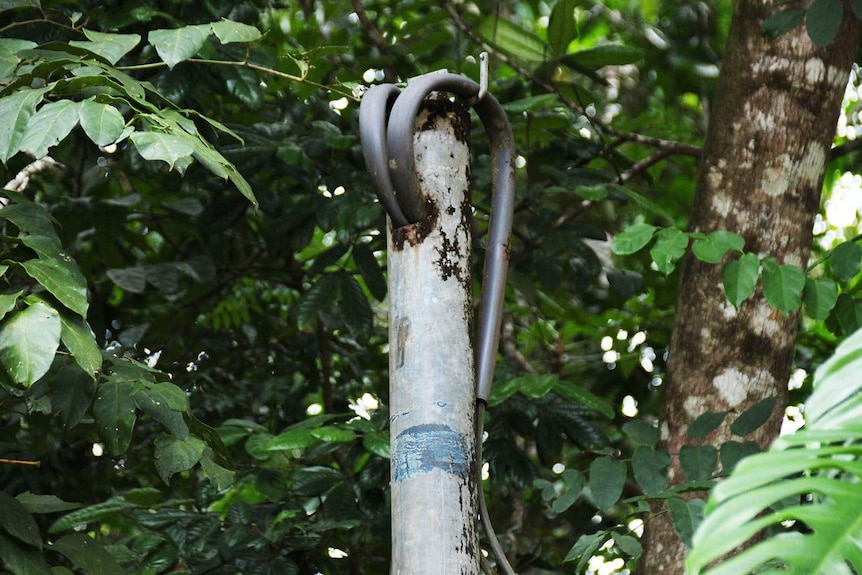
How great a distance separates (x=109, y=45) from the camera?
4.77 feet

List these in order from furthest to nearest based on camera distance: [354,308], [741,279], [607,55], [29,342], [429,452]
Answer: [354,308] → [607,55] → [741,279] → [29,342] → [429,452]

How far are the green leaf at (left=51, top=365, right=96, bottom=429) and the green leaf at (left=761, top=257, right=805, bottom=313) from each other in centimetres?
107

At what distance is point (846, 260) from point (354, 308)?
1.10 meters

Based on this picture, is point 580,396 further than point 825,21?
Yes

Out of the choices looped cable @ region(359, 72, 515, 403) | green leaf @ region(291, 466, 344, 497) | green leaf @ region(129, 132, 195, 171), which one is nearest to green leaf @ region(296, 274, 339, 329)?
green leaf @ region(291, 466, 344, 497)

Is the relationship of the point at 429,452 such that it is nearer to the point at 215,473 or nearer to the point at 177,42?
the point at 215,473

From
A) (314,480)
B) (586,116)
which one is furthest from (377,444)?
(586,116)

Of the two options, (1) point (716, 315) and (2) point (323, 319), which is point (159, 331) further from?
(1) point (716, 315)

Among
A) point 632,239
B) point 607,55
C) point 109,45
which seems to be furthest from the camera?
point 607,55

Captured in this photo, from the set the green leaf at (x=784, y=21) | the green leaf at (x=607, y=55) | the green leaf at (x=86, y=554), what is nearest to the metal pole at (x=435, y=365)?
the green leaf at (x=86, y=554)

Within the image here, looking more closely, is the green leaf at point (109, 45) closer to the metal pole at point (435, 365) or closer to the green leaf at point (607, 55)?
the metal pole at point (435, 365)

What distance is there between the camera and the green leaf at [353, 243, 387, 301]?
2.31 metres

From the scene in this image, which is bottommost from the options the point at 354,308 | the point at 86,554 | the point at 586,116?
the point at 86,554

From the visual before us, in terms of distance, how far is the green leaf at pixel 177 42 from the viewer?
1436 millimetres
